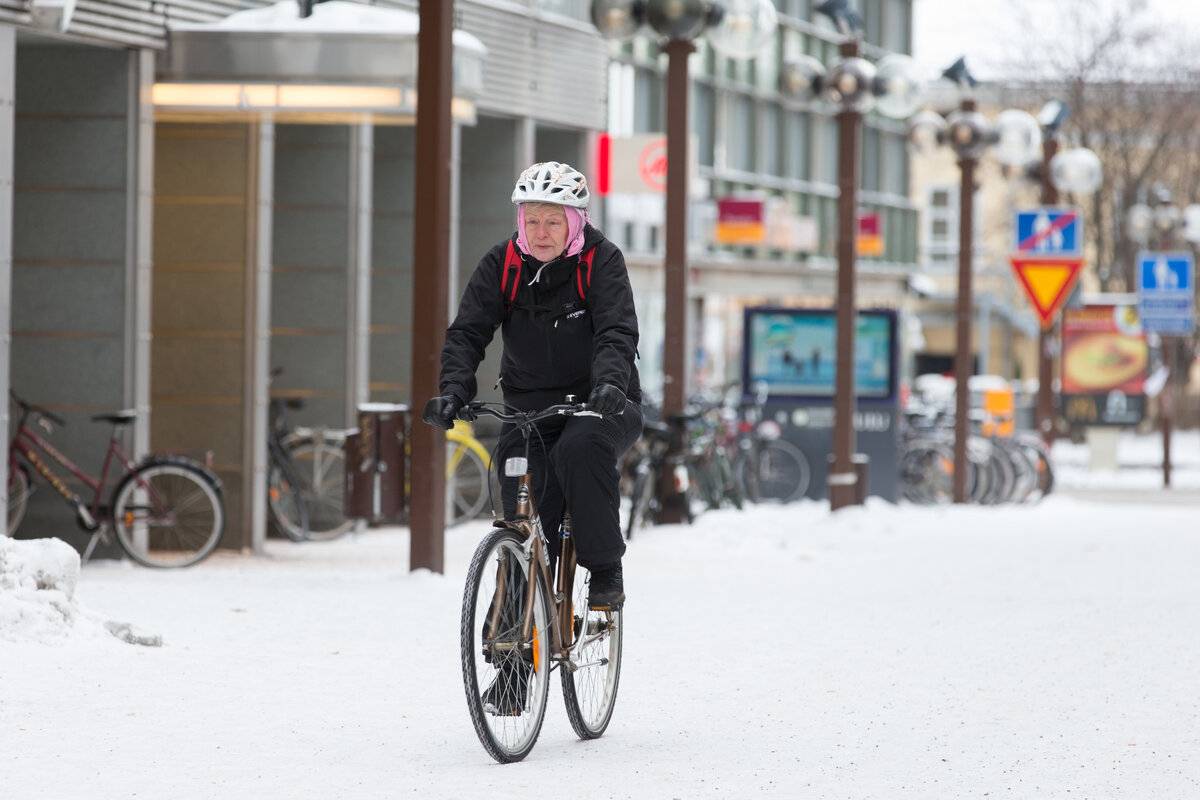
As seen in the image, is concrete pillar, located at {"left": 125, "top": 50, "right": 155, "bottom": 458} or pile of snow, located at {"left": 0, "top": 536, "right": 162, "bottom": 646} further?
concrete pillar, located at {"left": 125, "top": 50, "right": 155, "bottom": 458}

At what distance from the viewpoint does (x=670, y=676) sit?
8.43 m

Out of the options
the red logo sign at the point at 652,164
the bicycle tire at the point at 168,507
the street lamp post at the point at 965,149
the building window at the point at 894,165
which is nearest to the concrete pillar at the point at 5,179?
the bicycle tire at the point at 168,507

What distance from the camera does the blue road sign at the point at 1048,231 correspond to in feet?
73.5

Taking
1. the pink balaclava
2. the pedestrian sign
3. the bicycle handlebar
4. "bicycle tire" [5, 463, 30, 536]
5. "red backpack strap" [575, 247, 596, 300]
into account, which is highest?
the pedestrian sign

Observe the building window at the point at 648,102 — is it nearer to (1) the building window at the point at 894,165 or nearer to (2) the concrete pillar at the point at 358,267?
(1) the building window at the point at 894,165

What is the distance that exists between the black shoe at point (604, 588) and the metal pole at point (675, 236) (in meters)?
8.55

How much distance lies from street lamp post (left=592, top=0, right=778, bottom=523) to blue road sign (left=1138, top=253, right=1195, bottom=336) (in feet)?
44.8

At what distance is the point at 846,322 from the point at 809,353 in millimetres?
2633

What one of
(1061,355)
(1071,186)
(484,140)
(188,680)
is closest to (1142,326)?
(1061,355)

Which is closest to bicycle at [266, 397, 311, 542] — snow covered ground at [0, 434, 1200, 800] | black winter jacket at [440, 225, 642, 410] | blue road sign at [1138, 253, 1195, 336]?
snow covered ground at [0, 434, 1200, 800]

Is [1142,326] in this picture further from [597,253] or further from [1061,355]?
[597,253]

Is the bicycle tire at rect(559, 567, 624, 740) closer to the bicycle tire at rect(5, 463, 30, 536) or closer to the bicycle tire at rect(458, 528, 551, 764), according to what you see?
the bicycle tire at rect(458, 528, 551, 764)

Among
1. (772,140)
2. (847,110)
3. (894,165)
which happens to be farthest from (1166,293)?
(894,165)

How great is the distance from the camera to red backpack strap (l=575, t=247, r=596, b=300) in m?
6.61
